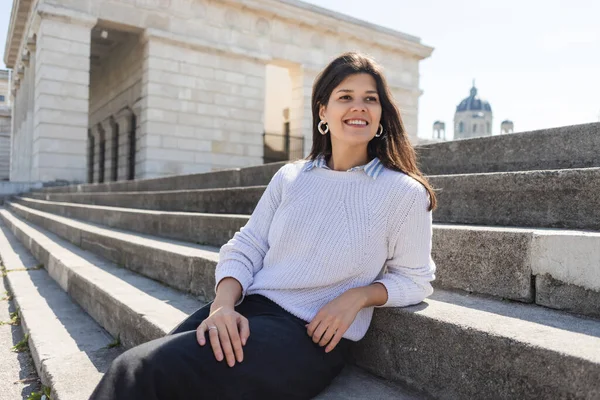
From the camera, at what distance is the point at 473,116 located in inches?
3688

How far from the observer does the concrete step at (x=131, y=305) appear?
177cm

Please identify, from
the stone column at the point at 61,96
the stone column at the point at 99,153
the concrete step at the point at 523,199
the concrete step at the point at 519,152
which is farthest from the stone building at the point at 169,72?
the concrete step at the point at 523,199

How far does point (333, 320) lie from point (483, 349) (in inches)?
19.4

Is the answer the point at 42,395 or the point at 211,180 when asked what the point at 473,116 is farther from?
the point at 42,395

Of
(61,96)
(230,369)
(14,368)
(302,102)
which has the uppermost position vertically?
(302,102)

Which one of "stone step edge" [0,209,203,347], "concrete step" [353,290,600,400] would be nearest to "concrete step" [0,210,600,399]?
"concrete step" [353,290,600,400]

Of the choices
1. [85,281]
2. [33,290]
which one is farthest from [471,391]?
[33,290]

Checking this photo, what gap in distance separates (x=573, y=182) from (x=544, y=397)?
1182 mm

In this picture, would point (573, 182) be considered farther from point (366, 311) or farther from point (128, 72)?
point (128, 72)

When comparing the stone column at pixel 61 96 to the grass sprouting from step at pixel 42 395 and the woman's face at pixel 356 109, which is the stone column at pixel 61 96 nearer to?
the grass sprouting from step at pixel 42 395

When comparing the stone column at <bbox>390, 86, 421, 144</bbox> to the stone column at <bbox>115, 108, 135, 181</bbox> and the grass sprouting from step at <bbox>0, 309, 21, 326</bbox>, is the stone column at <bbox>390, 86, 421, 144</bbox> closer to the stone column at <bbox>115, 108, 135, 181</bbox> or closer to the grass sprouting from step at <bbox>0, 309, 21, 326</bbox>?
the stone column at <bbox>115, 108, 135, 181</bbox>

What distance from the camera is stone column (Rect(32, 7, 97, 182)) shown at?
46.1 ft

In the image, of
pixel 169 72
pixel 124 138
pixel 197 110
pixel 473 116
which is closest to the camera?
pixel 169 72

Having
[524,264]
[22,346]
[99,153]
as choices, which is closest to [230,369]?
[524,264]
